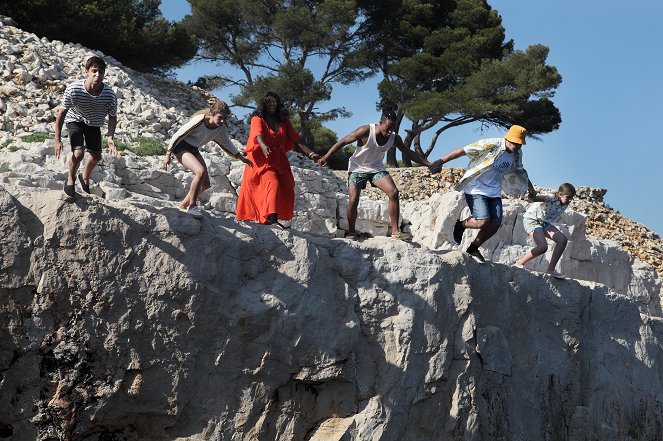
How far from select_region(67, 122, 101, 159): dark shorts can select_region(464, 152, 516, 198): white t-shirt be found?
12.3ft

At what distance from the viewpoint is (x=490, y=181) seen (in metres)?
9.63

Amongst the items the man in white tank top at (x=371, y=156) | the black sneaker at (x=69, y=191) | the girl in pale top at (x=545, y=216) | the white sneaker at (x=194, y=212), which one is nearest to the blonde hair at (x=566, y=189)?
the girl in pale top at (x=545, y=216)

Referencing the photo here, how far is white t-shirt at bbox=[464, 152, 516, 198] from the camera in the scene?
9.62 meters

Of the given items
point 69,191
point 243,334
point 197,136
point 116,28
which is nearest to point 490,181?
point 197,136

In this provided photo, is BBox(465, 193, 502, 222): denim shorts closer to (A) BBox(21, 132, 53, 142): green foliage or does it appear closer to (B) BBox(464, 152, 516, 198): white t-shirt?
(B) BBox(464, 152, 516, 198): white t-shirt

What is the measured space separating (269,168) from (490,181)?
2162 millimetres

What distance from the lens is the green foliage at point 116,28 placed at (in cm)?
2784

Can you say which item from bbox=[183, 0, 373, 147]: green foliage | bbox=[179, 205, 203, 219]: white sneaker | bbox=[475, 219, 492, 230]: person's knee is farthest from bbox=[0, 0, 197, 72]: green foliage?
bbox=[179, 205, 203, 219]: white sneaker

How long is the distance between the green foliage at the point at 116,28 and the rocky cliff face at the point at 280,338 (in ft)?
60.3

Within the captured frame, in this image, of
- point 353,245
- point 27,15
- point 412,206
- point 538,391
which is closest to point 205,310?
point 353,245

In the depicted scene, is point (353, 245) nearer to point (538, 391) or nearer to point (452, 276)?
point (452, 276)

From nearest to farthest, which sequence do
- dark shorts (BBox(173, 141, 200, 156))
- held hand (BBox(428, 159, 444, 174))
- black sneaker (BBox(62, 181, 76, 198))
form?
black sneaker (BBox(62, 181, 76, 198)), dark shorts (BBox(173, 141, 200, 156)), held hand (BBox(428, 159, 444, 174))

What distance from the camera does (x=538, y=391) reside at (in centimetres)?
959

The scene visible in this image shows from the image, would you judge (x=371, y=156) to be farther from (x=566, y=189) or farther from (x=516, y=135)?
(x=566, y=189)
